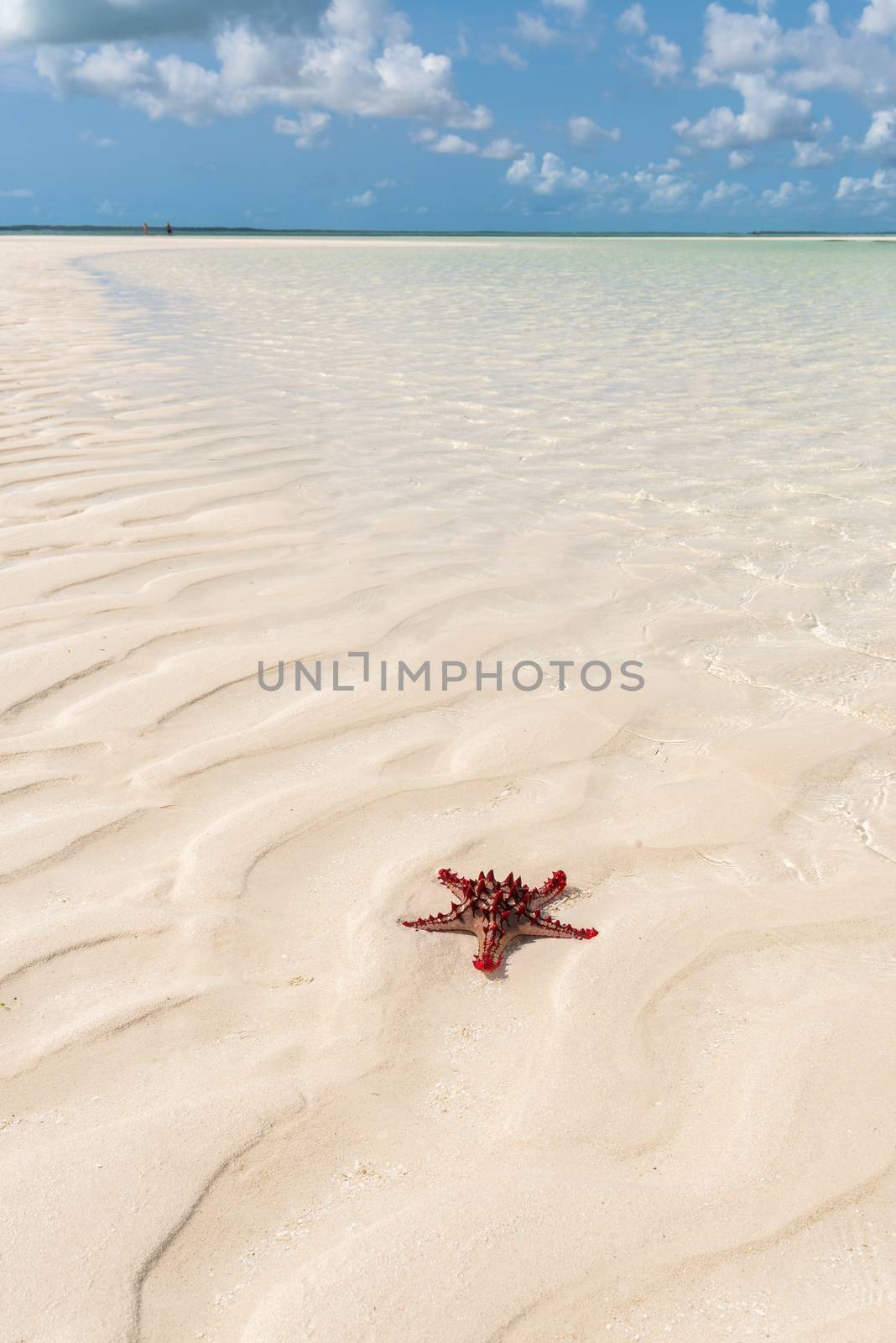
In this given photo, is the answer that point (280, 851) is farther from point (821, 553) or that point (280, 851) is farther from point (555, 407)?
point (555, 407)

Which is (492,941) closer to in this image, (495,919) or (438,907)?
(495,919)

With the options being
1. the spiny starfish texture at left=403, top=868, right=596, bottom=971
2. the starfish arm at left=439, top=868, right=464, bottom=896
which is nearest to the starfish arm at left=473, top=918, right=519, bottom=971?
the spiny starfish texture at left=403, top=868, right=596, bottom=971

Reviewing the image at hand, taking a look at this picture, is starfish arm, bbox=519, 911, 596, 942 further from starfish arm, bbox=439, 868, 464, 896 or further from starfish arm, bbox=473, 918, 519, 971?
starfish arm, bbox=439, 868, 464, 896

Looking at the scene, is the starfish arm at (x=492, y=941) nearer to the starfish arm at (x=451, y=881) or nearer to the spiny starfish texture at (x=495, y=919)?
the spiny starfish texture at (x=495, y=919)

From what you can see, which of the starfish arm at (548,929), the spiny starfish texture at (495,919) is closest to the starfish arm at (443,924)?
the spiny starfish texture at (495,919)

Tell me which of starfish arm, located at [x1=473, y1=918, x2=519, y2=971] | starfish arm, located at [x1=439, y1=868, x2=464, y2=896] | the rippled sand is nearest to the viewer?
the rippled sand

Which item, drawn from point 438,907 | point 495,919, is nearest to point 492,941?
point 495,919

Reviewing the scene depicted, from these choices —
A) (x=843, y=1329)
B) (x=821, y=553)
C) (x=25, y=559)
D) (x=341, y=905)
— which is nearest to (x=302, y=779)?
(x=341, y=905)
